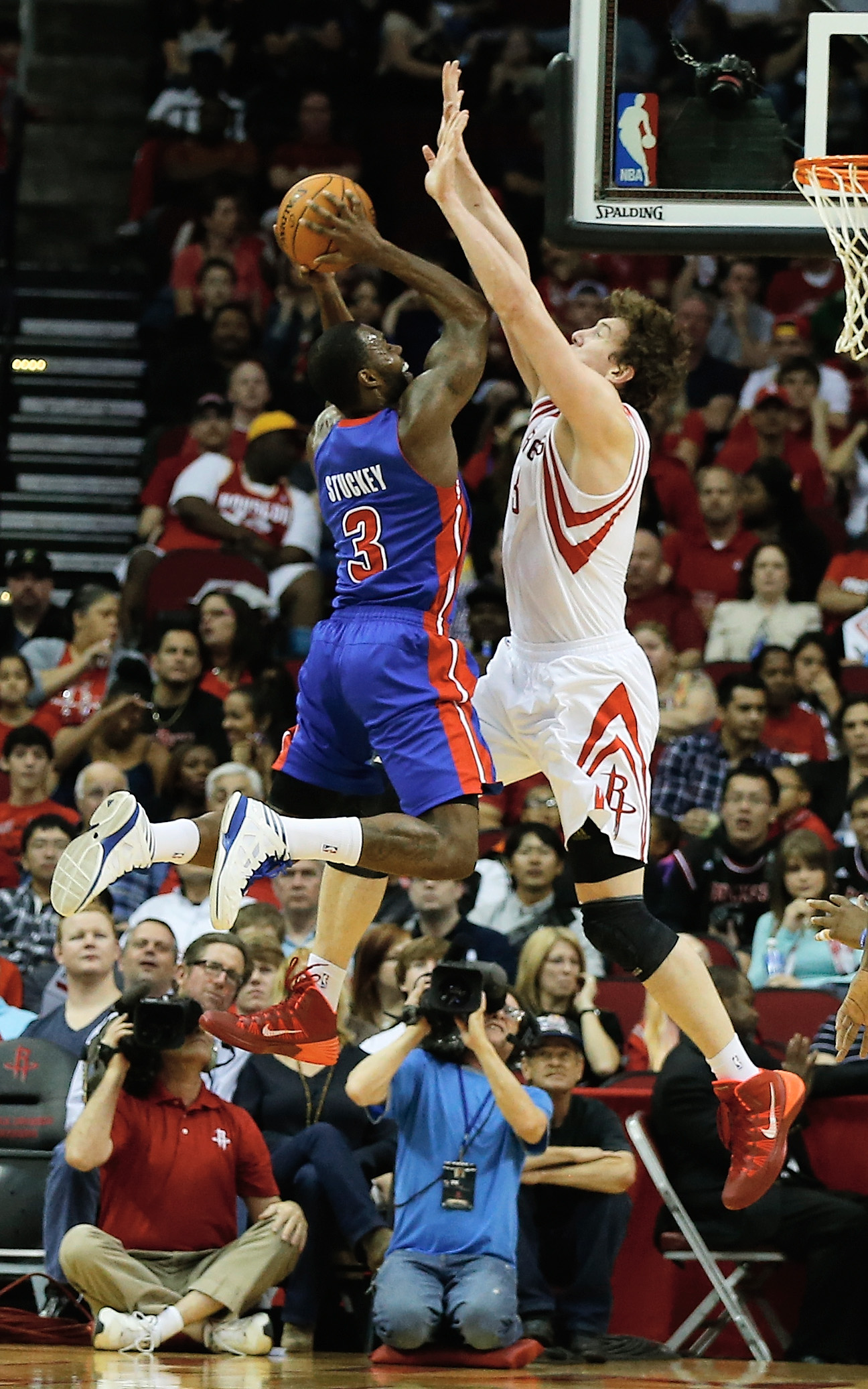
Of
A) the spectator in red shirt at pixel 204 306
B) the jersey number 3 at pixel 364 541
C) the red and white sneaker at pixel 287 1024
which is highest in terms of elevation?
the spectator in red shirt at pixel 204 306

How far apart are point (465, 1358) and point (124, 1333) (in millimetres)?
1309

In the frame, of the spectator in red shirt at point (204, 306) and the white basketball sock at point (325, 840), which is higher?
the spectator in red shirt at point (204, 306)

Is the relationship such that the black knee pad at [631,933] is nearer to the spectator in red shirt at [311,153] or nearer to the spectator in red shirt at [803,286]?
the spectator in red shirt at [803,286]

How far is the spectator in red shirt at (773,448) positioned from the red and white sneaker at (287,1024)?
831cm

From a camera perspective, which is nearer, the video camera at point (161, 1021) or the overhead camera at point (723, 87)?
the overhead camera at point (723, 87)

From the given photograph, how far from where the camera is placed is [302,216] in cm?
655

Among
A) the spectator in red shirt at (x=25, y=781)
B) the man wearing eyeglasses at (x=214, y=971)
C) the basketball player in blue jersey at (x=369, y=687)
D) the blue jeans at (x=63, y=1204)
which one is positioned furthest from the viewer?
the spectator in red shirt at (x=25, y=781)

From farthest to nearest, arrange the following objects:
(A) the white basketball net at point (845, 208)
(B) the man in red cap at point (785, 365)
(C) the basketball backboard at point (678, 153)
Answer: (B) the man in red cap at point (785, 365)
(C) the basketball backboard at point (678, 153)
(A) the white basketball net at point (845, 208)

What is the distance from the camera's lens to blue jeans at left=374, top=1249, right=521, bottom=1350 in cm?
802

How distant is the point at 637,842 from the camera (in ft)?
21.6

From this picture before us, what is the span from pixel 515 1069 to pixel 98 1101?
192 centimetres

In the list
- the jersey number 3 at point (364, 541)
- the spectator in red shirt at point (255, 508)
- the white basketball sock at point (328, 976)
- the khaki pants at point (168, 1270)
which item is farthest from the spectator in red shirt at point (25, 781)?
the jersey number 3 at point (364, 541)

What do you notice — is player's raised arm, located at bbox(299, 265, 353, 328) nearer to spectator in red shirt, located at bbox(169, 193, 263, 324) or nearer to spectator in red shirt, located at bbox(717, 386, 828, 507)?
spectator in red shirt, located at bbox(717, 386, 828, 507)

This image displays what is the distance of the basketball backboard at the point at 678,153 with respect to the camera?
7484mm
